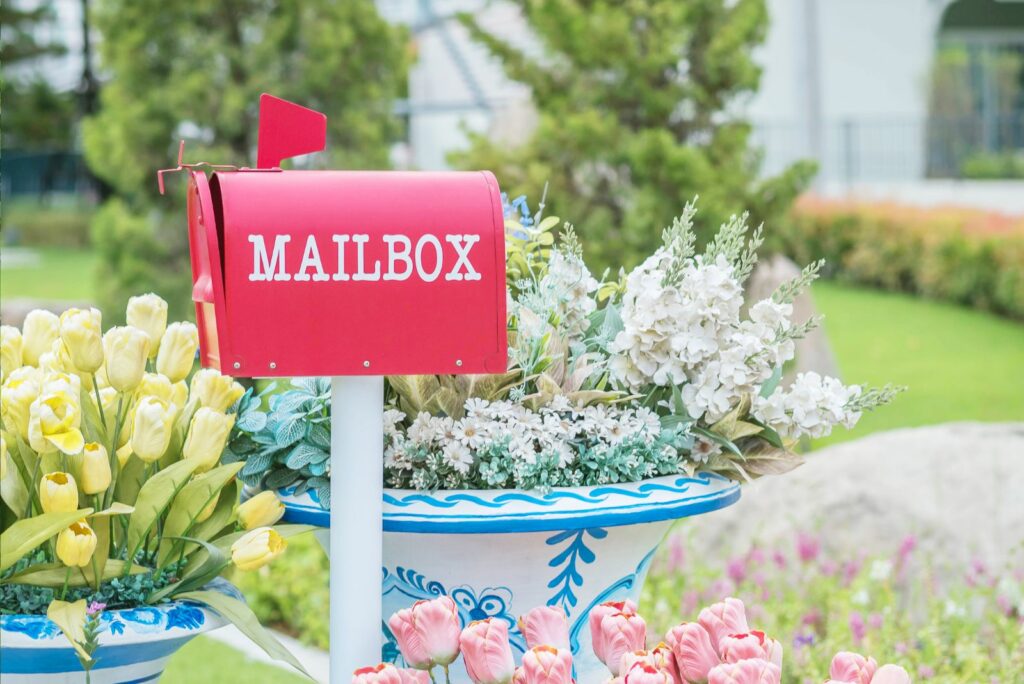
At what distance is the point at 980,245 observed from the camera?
9.98 meters

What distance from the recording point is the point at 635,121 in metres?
5.80

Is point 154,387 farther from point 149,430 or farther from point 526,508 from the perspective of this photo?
point 526,508

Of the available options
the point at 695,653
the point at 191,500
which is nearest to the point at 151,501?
the point at 191,500

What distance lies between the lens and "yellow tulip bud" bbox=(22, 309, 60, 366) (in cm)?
177

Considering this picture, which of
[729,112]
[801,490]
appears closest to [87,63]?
[729,112]

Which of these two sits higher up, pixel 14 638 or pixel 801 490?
pixel 14 638

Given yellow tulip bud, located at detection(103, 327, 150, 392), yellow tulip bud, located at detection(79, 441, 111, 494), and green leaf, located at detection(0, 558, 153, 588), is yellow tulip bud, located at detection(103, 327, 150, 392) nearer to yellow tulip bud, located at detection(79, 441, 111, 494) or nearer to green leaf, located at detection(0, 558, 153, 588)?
yellow tulip bud, located at detection(79, 441, 111, 494)

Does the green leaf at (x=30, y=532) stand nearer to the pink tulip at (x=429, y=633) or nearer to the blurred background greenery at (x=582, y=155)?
the pink tulip at (x=429, y=633)

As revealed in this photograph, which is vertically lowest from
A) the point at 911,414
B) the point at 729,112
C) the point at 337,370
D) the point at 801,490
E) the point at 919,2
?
the point at 911,414

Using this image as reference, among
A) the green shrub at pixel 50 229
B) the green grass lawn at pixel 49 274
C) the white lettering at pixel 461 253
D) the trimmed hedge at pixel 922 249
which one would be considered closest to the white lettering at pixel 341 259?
the white lettering at pixel 461 253

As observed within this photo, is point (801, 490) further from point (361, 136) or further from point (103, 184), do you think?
point (103, 184)

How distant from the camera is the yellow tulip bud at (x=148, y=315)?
174cm

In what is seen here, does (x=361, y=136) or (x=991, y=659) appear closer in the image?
(x=991, y=659)

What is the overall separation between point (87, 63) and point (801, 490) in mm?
18805
